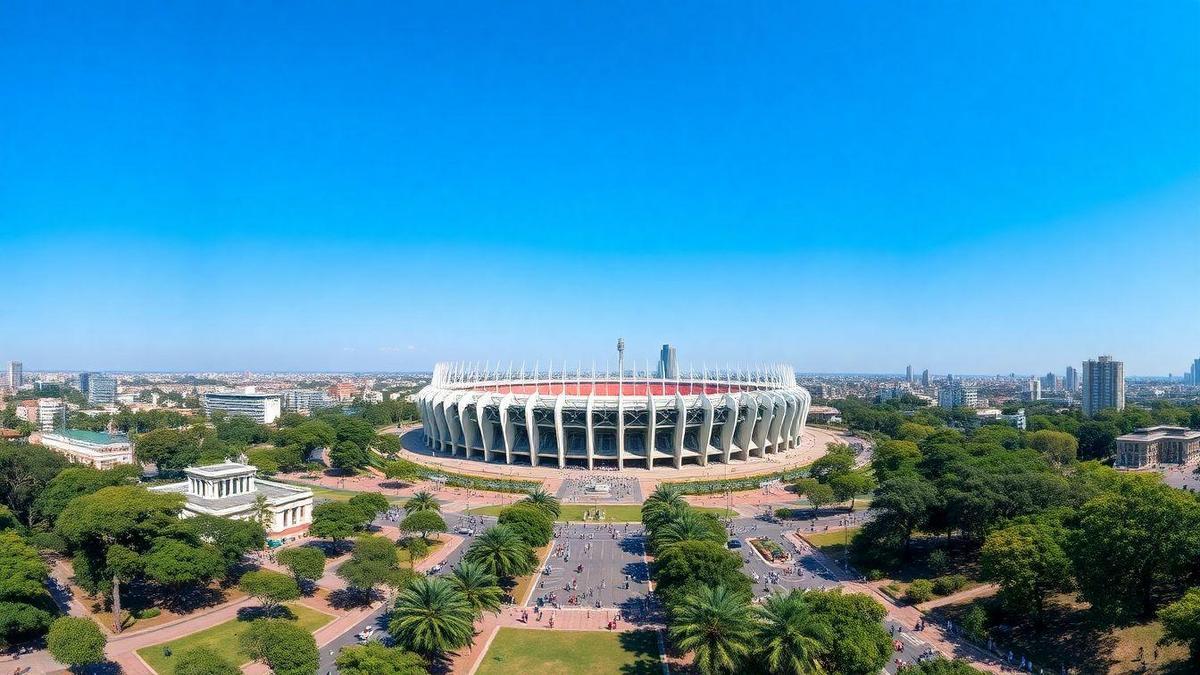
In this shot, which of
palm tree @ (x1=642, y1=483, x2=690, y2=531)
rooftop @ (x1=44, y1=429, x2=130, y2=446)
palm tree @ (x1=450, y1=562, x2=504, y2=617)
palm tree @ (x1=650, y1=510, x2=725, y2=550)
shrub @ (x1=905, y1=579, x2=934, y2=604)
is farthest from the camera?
rooftop @ (x1=44, y1=429, x2=130, y2=446)

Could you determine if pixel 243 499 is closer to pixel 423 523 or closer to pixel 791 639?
pixel 423 523

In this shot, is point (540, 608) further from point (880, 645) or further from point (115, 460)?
point (115, 460)

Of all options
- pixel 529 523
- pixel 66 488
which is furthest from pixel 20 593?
pixel 529 523

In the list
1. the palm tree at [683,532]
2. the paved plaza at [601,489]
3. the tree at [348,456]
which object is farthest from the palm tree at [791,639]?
the tree at [348,456]

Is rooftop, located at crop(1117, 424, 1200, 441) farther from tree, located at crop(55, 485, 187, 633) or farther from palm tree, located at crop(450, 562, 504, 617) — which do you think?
tree, located at crop(55, 485, 187, 633)

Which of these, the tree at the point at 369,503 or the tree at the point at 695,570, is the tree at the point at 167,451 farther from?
the tree at the point at 695,570

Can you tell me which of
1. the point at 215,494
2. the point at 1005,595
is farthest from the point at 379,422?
the point at 1005,595

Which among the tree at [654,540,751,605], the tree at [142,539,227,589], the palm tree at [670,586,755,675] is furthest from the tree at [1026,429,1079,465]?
the tree at [142,539,227,589]
